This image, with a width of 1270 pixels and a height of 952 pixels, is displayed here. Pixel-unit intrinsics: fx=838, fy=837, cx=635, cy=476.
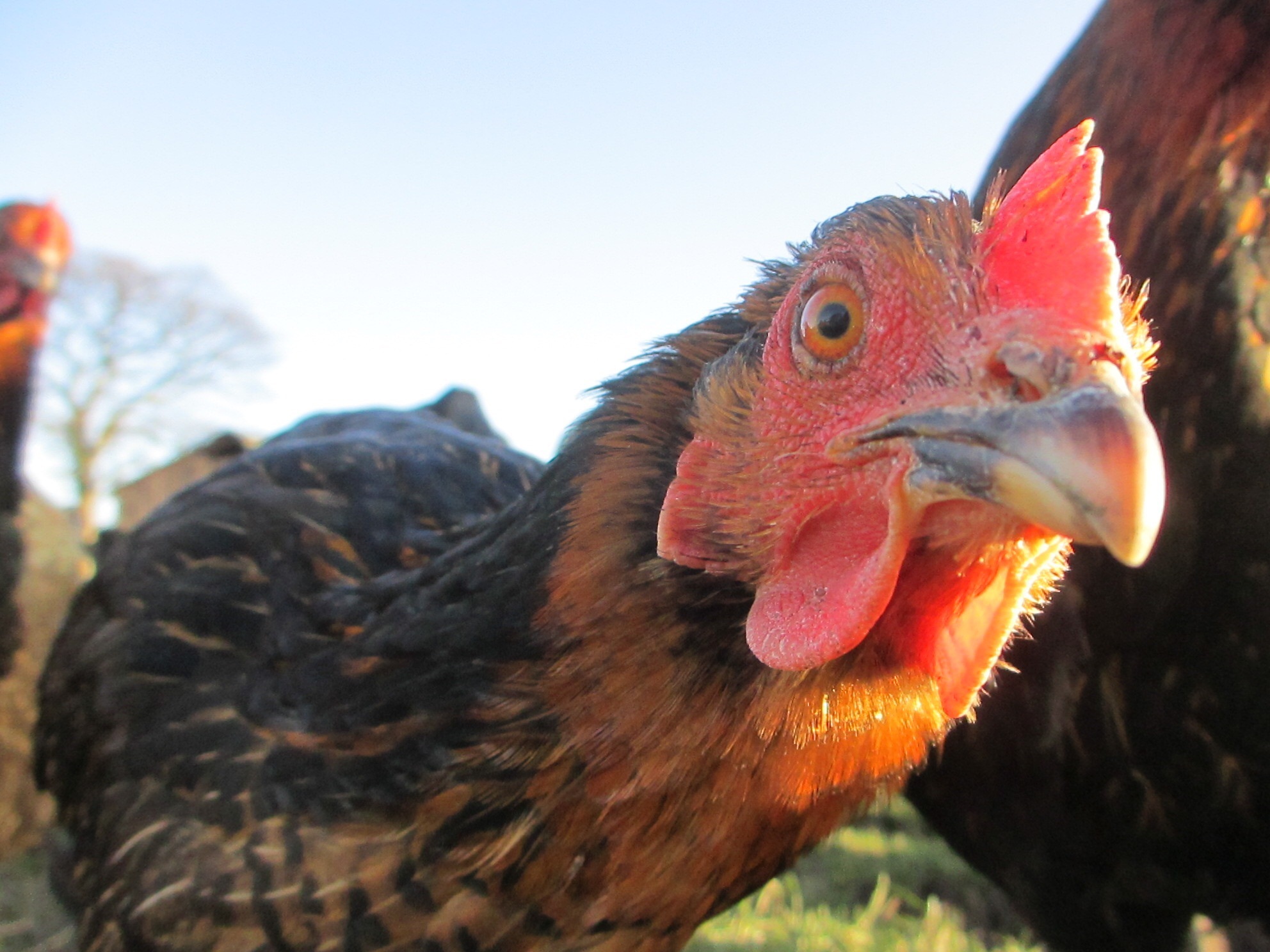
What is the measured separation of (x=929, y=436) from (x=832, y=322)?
21cm

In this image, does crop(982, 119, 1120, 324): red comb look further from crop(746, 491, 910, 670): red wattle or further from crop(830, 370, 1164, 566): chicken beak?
crop(746, 491, 910, 670): red wattle

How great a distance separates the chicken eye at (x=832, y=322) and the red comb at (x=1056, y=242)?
0.15 m

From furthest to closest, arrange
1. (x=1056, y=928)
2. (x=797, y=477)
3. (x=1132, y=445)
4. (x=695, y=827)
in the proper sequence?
(x=1056, y=928) < (x=695, y=827) < (x=797, y=477) < (x=1132, y=445)

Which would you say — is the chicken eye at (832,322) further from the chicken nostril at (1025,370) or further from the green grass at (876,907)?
the green grass at (876,907)

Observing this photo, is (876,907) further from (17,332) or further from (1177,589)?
(17,332)

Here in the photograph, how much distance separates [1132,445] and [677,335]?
0.68 meters

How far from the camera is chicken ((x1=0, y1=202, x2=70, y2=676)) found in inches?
128

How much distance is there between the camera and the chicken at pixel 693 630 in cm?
86

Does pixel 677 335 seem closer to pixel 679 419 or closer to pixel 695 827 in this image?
pixel 679 419

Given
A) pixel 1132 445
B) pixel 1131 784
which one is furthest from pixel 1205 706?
pixel 1132 445

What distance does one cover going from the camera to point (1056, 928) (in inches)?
76.1

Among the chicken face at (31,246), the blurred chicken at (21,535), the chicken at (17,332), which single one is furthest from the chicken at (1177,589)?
the chicken face at (31,246)

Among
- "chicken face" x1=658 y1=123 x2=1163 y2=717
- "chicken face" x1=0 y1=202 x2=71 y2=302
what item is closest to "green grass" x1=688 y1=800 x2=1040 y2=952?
"chicken face" x1=658 y1=123 x2=1163 y2=717

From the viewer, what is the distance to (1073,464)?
2.33 feet
